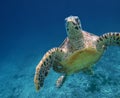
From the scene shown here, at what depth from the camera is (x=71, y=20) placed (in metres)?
5.36

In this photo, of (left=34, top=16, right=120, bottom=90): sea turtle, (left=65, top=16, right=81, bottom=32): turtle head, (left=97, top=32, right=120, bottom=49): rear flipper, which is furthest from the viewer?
(left=97, top=32, right=120, bottom=49): rear flipper

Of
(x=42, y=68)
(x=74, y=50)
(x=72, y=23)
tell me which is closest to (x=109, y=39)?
(x=74, y=50)

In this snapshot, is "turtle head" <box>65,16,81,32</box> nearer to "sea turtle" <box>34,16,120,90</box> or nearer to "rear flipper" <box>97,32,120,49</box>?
"sea turtle" <box>34,16,120,90</box>

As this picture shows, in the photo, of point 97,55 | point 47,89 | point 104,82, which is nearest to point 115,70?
point 104,82

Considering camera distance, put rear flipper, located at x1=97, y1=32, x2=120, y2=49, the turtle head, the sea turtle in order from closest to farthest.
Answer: the turtle head
the sea turtle
rear flipper, located at x1=97, y1=32, x2=120, y2=49

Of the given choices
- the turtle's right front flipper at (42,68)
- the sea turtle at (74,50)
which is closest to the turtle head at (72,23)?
the sea turtle at (74,50)

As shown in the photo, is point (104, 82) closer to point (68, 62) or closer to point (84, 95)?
point (84, 95)

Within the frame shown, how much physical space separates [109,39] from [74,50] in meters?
0.89

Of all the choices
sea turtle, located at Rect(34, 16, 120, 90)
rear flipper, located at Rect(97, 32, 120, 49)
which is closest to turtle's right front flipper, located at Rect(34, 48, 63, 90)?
sea turtle, located at Rect(34, 16, 120, 90)

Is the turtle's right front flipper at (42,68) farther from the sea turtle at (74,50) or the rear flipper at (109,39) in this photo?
the rear flipper at (109,39)

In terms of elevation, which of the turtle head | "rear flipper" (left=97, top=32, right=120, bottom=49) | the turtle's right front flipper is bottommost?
the turtle's right front flipper

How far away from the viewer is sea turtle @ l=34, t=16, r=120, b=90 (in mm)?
5475

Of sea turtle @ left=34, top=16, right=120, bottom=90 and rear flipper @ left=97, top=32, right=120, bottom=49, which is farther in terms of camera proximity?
rear flipper @ left=97, top=32, right=120, bottom=49

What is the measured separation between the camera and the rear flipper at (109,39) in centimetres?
577
